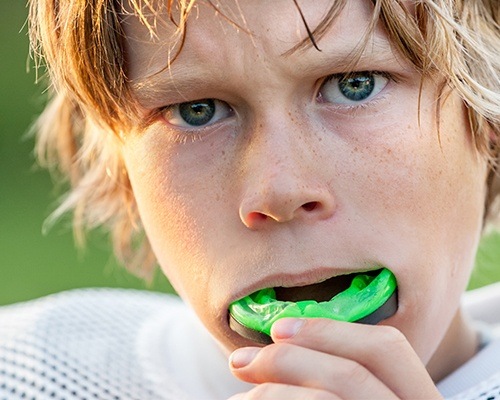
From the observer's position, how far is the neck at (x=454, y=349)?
1424mm

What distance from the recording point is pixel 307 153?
1.13 metres

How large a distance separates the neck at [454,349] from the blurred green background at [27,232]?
4.68ft

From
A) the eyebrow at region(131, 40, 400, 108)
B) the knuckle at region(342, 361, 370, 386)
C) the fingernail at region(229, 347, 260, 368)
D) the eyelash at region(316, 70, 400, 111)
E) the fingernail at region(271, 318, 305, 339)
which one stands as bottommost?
the knuckle at region(342, 361, 370, 386)

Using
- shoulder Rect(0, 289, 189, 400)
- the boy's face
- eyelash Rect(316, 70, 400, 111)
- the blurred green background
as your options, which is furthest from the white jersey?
the blurred green background

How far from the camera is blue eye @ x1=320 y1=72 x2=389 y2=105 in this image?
1194 mm

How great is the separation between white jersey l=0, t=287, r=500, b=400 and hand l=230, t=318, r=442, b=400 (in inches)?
9.9

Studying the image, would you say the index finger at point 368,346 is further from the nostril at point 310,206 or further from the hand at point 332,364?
the nostril at point 310,206

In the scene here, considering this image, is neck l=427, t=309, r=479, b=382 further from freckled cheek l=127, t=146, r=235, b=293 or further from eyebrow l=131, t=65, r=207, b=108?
eyebrow l=131, t=65, r=207, b=108

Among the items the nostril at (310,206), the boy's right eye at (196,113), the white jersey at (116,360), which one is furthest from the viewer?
the white jersey at (116,360)

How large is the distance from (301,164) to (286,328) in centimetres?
19

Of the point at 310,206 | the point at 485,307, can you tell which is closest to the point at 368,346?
the point at 310,206

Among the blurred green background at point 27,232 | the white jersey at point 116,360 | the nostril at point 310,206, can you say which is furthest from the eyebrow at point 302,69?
the blurred green background at point 27,232

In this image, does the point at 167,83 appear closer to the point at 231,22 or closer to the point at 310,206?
the point at 231,22

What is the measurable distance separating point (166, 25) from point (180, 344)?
545 millimetres
